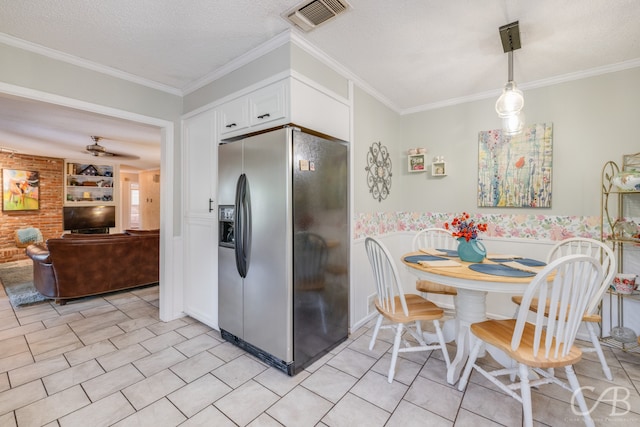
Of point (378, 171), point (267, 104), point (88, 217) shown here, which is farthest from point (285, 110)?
point (88, 217)

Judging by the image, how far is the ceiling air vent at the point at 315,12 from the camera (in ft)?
5.80

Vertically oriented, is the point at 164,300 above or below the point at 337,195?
below

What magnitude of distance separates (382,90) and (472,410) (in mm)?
2880

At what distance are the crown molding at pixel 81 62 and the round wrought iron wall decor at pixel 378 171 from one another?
218cm

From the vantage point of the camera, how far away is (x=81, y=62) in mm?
2449

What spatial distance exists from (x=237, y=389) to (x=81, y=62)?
9.57 feet

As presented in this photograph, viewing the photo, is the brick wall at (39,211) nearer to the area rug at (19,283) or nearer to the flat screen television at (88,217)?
the flat screen television at (88,217)

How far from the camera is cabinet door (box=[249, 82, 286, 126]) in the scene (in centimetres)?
216

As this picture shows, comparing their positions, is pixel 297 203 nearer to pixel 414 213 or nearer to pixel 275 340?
pixel 275 340

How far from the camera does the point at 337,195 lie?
248cm

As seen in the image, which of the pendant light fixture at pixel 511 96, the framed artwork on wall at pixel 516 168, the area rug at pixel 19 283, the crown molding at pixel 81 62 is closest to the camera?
the pendant light fixture at pixel 511 96

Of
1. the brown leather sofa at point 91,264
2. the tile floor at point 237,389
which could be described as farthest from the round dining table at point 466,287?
the brown leather sofa at point 91,264

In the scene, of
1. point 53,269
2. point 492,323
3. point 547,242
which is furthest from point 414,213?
point 53,269

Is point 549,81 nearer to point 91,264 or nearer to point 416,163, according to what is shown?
point 416,163
